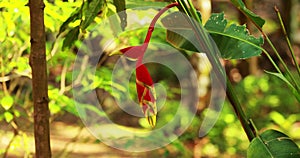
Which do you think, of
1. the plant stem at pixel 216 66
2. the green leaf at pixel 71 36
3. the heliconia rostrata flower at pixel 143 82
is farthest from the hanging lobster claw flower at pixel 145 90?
the green leaf at pixel 71 36

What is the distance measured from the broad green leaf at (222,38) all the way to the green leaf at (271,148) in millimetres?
131

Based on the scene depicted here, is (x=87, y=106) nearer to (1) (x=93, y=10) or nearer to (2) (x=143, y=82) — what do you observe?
(1) (x=93, y=10)

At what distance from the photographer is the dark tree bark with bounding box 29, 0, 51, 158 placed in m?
0.82

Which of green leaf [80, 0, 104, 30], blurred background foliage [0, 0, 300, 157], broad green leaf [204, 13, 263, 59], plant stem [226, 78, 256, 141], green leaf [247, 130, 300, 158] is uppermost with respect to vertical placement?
green leaf [80, 0, 104, 30]

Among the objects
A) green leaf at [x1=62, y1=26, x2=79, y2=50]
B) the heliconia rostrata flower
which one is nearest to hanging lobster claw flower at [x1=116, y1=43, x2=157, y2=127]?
the heliconia rostrata flower

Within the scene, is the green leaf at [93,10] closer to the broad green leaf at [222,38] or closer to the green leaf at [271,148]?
the broad green leaf at [222,38]

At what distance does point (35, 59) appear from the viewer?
83 cm

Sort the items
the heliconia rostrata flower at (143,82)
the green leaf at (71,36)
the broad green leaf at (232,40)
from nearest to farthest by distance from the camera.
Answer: the heliconia rostrata flower at (143,82)
the broad green leaf at (232,40)
the green leaf at (71,36)

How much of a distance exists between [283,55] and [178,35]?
5162 mm

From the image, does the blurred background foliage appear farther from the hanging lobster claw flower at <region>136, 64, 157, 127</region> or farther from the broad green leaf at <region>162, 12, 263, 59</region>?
the hanging lobster claw flower at <region>136, 64, 157, 127</region>

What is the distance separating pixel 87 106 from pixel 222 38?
3.26ft

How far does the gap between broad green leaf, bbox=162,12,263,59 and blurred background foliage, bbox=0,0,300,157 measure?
0.57ft

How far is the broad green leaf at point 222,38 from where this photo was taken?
0.90 metres

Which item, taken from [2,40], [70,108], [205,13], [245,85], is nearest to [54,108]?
[70,108]
